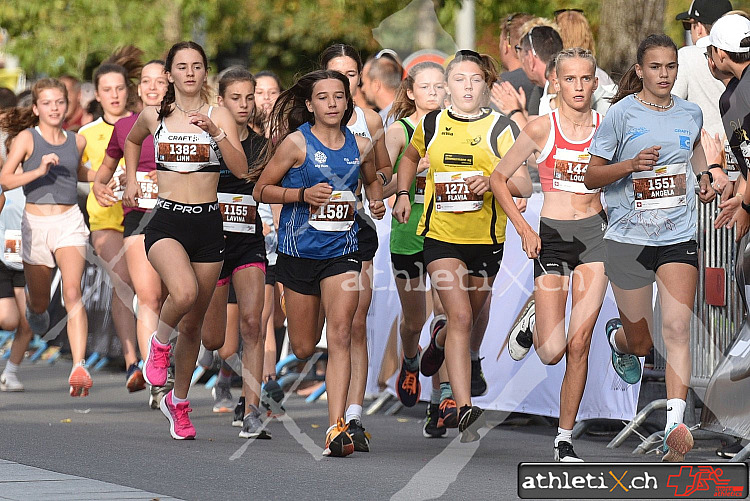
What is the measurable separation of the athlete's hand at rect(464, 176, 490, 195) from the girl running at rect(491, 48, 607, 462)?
24 cm

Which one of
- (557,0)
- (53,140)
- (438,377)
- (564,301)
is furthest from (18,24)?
(564,301)

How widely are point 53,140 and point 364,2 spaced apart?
36.6ft

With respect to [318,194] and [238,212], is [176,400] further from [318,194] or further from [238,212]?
[318,194]

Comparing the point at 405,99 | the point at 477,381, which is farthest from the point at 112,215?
the point at 477,381

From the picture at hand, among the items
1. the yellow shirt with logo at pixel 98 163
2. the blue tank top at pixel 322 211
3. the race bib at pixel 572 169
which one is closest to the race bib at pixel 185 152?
the blue tank top at pixel 322 211

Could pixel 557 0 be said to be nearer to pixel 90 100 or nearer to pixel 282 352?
pixel 90 100

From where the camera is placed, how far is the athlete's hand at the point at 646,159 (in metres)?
7.70

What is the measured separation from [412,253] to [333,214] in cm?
150

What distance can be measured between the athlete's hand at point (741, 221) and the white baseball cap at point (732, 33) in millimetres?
840

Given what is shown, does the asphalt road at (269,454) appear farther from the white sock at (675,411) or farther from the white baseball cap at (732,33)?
the white baseball cap at (732,33)

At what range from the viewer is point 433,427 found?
9.64m

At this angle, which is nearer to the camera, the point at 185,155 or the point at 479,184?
the point at 479,184

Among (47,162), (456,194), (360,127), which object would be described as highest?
(360,127)

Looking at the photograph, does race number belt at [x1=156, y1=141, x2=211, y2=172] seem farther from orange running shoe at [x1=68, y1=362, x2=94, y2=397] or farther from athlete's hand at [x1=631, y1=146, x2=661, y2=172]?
athlete's hand at [x1=631, y1=146, x2=661, y2=172]
